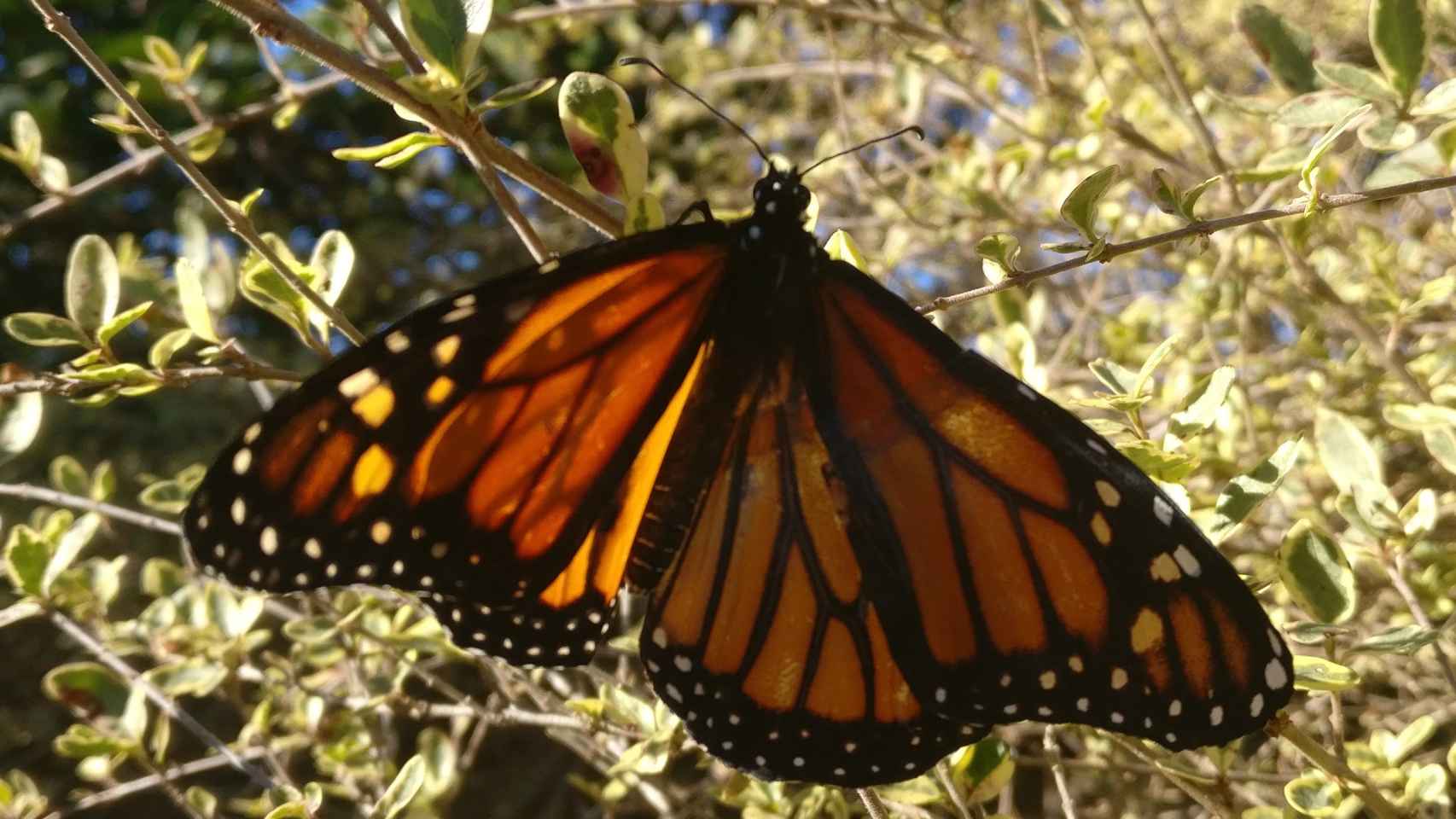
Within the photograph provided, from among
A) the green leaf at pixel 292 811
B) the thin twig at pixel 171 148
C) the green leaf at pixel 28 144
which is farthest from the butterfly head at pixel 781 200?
the green leaf at pixel 28 144

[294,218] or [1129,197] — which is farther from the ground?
[1129,197]

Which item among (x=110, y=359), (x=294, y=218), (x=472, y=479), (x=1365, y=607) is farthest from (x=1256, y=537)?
(x=294, y=218)

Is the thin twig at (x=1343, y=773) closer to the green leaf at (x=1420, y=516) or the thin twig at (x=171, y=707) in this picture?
the green leaf at (x=1420, y=516)

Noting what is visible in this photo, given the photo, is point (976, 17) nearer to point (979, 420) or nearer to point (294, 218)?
→ point (294, 218)

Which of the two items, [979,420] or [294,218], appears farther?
[294,218]

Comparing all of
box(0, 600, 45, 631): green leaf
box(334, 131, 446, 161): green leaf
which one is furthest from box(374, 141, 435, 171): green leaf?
box(0, 600, 45, 631): green leaf


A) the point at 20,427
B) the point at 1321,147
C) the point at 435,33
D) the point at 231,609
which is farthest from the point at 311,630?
the point at 1321,147

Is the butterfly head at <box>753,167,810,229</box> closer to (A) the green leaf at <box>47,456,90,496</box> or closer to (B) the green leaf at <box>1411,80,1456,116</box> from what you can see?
(B) the green leaf at <box>1411,80,1456,116</box>
